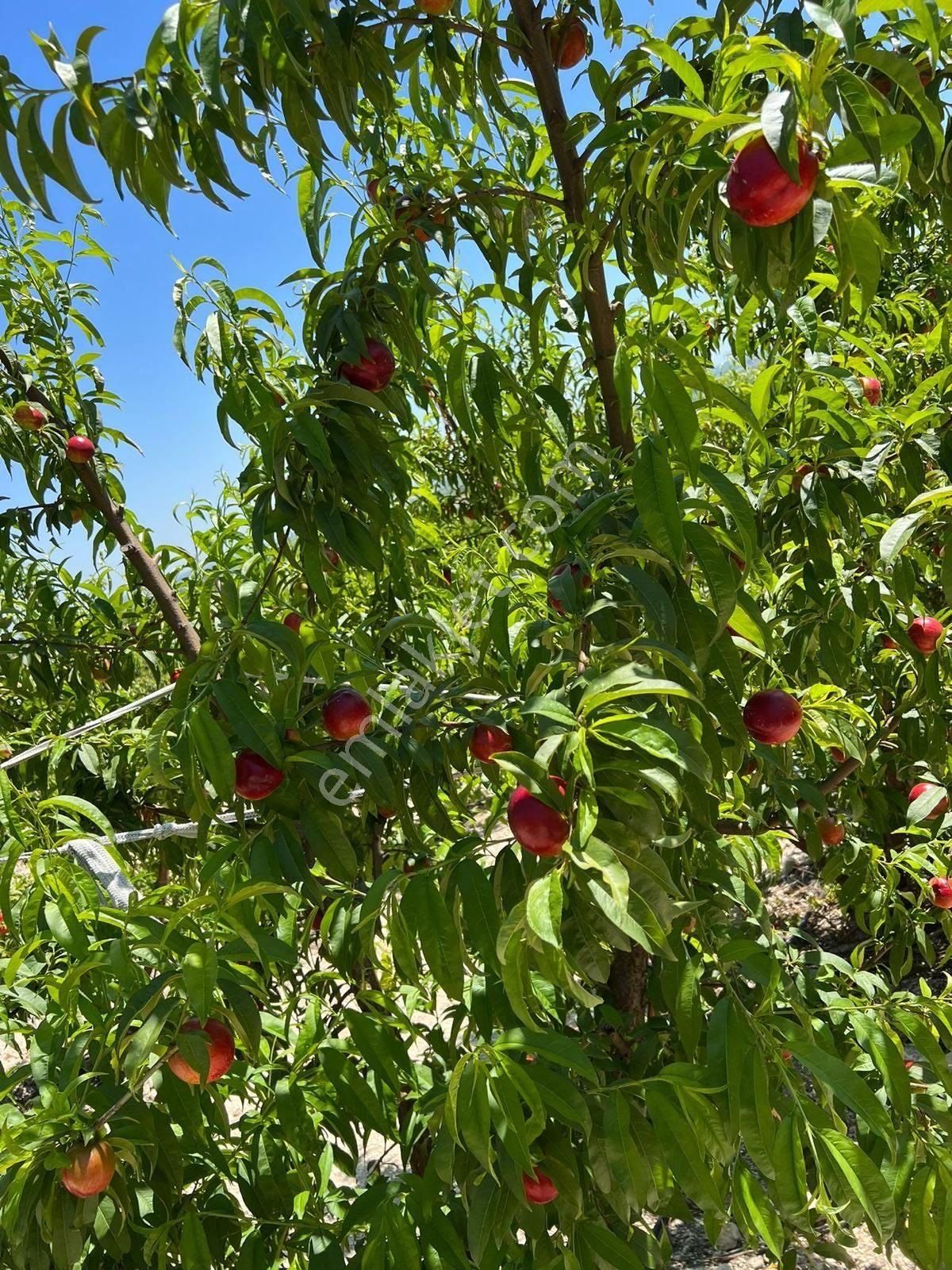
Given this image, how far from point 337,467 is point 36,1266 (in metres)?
1.10

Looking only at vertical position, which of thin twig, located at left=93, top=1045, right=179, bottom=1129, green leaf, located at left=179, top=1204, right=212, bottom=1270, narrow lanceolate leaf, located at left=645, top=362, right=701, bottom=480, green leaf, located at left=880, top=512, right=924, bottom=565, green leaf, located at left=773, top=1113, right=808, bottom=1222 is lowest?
green leaf, located at left=773, top=1113, right=808, bottom=1222

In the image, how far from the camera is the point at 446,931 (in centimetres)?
97

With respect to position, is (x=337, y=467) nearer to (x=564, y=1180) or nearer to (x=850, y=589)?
(x=850, y=589)

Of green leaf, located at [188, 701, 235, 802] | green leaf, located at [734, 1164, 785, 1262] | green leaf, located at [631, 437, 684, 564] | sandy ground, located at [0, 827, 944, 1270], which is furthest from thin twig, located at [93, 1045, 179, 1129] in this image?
green leaf, located at [631, 437, 684, 564]

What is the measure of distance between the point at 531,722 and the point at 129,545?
1.63 metres

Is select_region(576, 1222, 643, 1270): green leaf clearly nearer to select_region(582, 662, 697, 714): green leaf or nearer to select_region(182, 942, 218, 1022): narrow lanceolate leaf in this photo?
select_region(182, 942, 218, 1022): narrow lanceolate leaf

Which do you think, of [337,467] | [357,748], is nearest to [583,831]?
[357,748]

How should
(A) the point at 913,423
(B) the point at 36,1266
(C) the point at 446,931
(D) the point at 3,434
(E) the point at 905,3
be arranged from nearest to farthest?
(E) the point at 905,3 → (C) the point at 446,931 → (B) the point at 36,1266 → (A) the point at 913,423 → (D) the point at 3,434

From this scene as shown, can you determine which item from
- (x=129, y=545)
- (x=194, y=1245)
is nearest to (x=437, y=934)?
(x=194, y=1245)

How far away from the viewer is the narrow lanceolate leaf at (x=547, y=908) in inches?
28.6

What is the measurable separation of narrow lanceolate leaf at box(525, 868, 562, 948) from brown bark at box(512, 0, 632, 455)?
769 mm

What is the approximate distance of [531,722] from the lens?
110 centimetres

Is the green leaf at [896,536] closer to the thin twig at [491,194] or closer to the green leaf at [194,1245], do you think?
the thin twig at [491,194]

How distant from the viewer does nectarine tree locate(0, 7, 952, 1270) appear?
91cm
